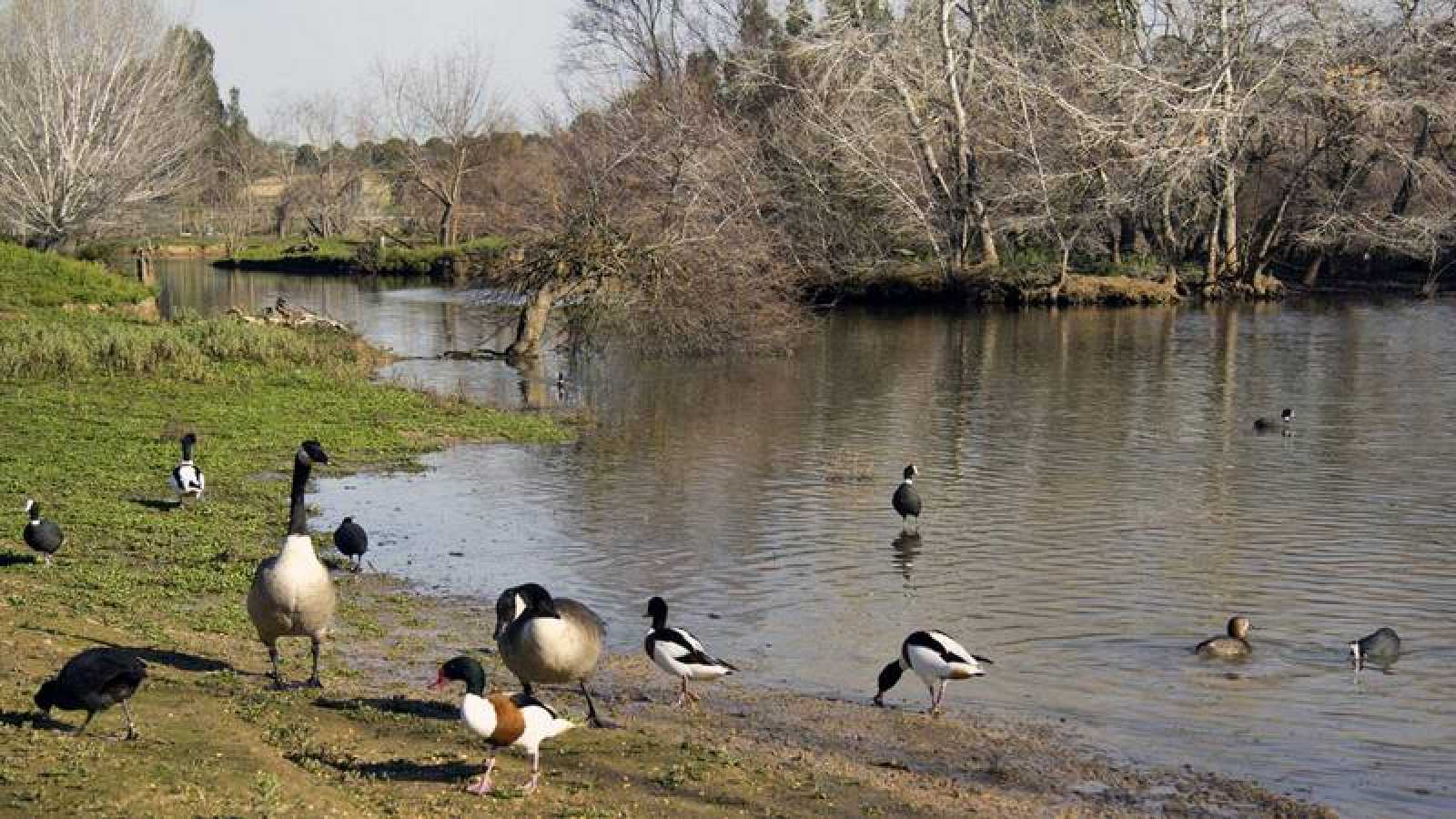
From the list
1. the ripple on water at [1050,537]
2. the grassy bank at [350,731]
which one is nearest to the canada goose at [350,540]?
the grassy bank at [350,731]

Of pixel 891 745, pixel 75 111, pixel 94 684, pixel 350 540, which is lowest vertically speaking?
pixel 891 745

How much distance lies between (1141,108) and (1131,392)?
84.3 ft

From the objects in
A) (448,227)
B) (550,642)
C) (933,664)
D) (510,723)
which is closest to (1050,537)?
(933,664)

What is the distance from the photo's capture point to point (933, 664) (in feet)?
42.5

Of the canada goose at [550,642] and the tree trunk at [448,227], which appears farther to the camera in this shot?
the tree trunk at [448,227]

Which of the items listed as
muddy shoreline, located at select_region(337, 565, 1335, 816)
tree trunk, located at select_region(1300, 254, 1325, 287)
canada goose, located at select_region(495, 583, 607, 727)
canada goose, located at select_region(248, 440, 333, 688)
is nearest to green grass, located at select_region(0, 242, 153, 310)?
muddy shoreline, located at select_region(337, 565, 1335, 816)

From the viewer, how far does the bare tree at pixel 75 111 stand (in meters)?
55.8

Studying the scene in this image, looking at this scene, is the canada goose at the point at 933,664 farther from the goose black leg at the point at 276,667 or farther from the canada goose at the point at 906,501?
the canada goose at the point at 906,501

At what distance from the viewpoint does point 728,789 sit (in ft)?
32.8

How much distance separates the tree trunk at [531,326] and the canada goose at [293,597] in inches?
1111

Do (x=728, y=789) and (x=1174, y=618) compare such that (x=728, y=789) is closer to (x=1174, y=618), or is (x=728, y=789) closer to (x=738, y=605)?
(x=738, y=605)

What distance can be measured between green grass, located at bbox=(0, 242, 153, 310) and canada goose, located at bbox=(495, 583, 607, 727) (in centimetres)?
3085

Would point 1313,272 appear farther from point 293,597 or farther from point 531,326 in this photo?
point 293,597

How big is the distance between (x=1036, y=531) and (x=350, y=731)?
12.6 meters
